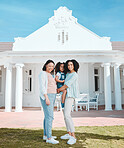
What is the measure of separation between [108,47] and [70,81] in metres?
8.34

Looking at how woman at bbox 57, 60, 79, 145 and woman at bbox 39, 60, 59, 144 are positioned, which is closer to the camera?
woman at bbox 39, 60, 59, 144

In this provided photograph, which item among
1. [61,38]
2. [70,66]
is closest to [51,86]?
[70,66]

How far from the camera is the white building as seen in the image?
1019 cm

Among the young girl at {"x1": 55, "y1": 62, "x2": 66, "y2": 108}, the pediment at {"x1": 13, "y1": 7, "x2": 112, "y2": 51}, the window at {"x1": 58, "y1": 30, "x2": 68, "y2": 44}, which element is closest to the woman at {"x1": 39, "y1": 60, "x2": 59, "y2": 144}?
the young girl at {"x1": 55, "y1": 62, "x2": 66, "y2": 108}

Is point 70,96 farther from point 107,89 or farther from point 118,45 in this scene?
point 118,45

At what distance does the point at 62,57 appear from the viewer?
10.4 metres

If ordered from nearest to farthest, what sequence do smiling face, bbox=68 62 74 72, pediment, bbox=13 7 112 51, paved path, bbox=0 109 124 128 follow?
smiling face, bbox=68 62 74 72
paved path, bbox=0 109 124 128
pediment, bbox=13 7 112 51

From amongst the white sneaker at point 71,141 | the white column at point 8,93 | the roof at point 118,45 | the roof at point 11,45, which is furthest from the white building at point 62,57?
the white sneaker at point 71,141

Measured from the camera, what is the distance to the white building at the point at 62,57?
33.4 feet

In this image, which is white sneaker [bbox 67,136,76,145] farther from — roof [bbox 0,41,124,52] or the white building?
roof [bbox 0,41,124,52]

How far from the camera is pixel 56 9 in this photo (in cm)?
1168

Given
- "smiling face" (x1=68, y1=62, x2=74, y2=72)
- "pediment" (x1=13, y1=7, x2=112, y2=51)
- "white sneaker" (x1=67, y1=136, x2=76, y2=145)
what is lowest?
"white sneaker" (x1=67, y1=136, x2=76, y2=145)

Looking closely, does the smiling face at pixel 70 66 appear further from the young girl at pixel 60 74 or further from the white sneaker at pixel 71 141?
the white sneaker at pixel 71 141

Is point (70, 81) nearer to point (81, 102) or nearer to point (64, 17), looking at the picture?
point (81, 102)
